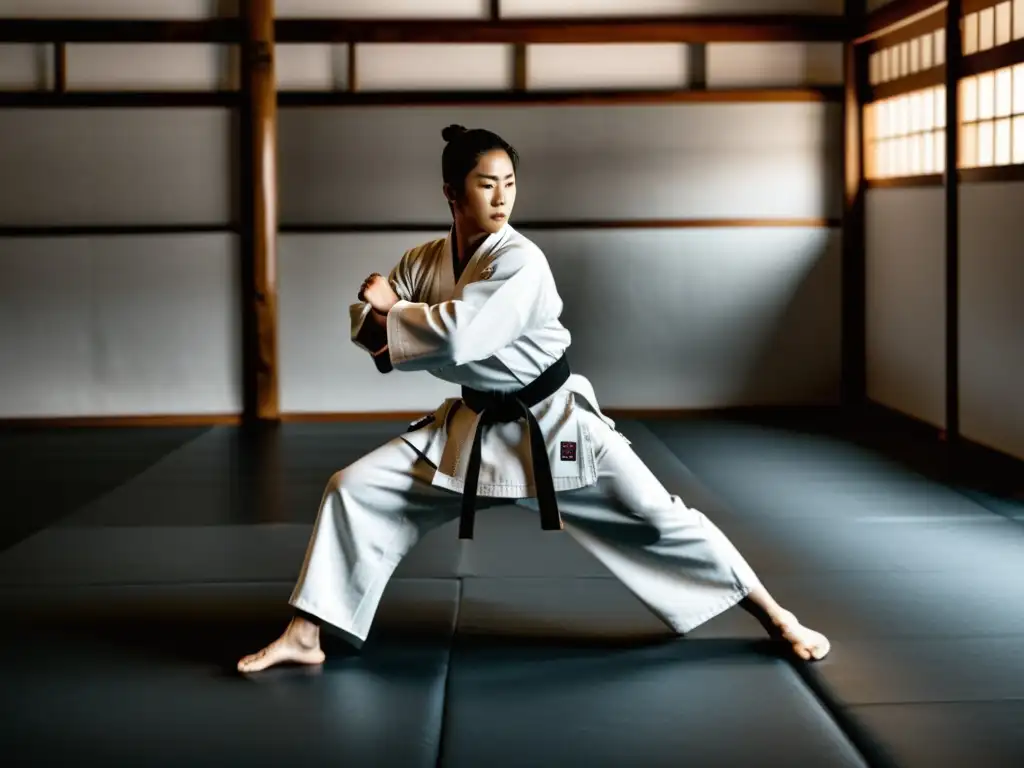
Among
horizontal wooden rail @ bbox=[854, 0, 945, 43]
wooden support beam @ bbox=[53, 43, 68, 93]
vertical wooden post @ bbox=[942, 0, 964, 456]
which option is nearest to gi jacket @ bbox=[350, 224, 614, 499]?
vertical wooden post @ bbox=[942, 0, 964, 456]

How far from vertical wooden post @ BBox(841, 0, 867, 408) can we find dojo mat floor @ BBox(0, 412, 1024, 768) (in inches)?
78.1

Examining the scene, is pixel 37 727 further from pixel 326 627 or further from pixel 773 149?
pixel 773 149

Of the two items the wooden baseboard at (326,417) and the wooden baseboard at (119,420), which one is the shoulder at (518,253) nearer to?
the wooden baseboard at (326,417)

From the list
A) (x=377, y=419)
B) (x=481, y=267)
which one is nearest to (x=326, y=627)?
(x=481, y=267)

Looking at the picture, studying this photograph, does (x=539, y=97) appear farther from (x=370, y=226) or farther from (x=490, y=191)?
(x=490, y=191)

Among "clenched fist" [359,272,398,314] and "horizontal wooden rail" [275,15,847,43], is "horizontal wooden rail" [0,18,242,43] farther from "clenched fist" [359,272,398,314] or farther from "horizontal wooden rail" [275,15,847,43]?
"clenched fist" [359,272,398,314]

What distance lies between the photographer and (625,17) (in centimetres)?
723

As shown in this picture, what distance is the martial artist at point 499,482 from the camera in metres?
3.02

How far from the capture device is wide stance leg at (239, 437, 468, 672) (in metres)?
3.05

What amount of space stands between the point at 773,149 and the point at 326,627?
4.90m

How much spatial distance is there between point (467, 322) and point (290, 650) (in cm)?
85

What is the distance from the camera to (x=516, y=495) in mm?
3061

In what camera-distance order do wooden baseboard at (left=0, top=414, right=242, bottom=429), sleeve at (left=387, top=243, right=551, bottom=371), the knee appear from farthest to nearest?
wooden baseboard at (left=0, top=414, right=242, bottom=429), the knee, sleeve at (left=387, top=243, right=551, bottom=371)

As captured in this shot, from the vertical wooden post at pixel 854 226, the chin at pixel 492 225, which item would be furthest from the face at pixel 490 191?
the vertical wooden post at pixel 854 226
